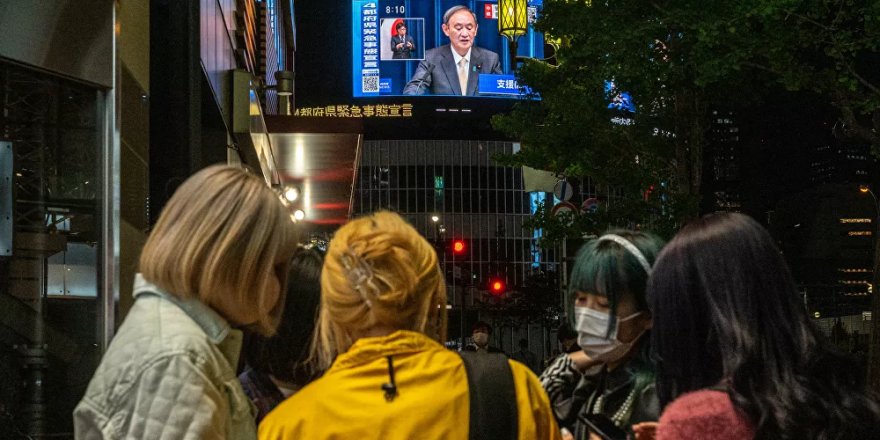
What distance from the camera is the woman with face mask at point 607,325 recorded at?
11.3 ft

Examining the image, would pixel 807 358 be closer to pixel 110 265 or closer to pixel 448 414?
pixel 448 414

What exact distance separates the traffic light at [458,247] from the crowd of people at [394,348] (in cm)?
2005

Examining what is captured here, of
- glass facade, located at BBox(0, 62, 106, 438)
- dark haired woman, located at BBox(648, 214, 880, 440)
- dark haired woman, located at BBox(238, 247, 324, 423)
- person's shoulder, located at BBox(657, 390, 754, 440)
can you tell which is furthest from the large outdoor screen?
person's shoulder, located at BBox(657, 390, 754, 440)

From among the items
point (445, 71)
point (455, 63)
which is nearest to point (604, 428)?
point (445, 71)

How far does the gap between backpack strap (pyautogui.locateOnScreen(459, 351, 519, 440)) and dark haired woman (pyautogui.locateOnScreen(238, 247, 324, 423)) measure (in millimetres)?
1426

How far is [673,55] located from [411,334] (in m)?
14.5

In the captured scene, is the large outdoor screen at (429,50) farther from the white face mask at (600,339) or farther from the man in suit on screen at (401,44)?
the white face mask at (600,339)

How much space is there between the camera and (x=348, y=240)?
262 centimetres

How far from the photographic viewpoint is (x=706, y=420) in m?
2.11

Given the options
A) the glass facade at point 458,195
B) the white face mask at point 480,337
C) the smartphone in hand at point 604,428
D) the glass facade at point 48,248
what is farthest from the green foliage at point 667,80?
the glass facade at point 458,195

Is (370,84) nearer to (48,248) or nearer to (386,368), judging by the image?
(48,248)

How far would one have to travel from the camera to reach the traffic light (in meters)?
22.9

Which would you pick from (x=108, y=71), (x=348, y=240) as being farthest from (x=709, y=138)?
(x=348, y=240)

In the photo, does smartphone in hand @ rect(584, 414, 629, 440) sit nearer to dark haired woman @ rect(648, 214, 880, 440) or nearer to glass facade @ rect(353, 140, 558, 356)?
dark haired woman @ rect(648, 214, 880, 440)
